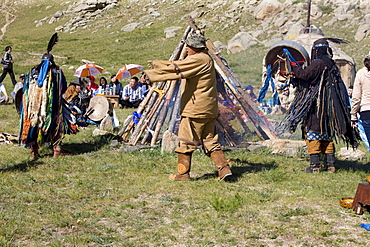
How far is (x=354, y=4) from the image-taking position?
93.2ft

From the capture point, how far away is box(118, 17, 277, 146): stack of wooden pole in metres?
8.66

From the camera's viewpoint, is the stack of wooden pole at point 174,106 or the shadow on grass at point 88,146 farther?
the stack of wooden pole at point 174,106

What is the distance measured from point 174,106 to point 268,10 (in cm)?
2483

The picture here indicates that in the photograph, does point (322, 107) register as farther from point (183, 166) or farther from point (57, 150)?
point (57, 150)

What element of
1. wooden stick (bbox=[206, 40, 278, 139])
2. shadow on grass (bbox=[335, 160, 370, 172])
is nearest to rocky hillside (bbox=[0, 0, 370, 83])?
wooden stick (bbox=[206, 40, 278, 139])

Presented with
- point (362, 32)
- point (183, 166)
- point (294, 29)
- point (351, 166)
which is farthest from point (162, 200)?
point (294, 29)

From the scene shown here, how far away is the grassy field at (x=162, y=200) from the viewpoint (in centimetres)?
423

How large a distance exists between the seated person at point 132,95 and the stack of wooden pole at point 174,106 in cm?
605

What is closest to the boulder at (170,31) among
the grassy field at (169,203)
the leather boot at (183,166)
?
the grassy field at (169,203)

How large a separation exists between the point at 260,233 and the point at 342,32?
902 inches

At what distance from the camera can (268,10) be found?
3172 cm

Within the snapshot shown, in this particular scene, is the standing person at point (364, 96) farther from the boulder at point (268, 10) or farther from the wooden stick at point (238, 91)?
the boulder at point (268, 10)

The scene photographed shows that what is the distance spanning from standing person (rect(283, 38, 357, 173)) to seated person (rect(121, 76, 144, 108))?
8931 millimetres

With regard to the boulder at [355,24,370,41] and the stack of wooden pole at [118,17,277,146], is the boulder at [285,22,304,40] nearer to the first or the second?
the boulder at [355,24,370,41]
